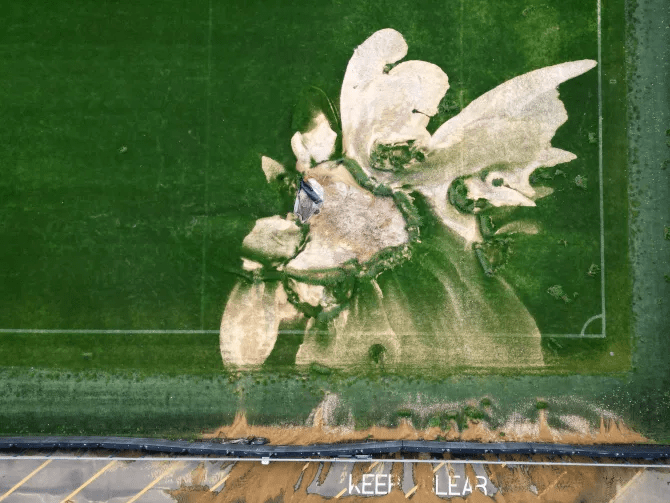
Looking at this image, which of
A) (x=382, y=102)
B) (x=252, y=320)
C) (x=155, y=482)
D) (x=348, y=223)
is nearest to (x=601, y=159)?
(x=382, y=102)

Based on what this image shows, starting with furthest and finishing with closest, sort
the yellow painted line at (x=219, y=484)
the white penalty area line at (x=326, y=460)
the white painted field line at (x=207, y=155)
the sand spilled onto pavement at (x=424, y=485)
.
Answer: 1. the white painted field line at (x=207, y=155)
2. the yellow painted line at (x=219, y=484)
3. the sand spilled onto pavement at (x=424, y=485)
4. the white penalty area line at (x=326, y=460)

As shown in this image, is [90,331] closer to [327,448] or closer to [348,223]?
[327,448]

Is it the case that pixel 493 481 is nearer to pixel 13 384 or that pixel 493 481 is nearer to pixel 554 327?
pixel 554 327

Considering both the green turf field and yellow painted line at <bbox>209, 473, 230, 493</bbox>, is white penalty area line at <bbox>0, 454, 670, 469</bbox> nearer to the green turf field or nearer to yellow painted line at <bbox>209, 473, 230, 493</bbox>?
yellow painted line at <bbox>209, 473, 230, 493</bbox>

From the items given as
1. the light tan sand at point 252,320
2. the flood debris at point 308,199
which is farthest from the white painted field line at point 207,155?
the flood debris at point 308,199

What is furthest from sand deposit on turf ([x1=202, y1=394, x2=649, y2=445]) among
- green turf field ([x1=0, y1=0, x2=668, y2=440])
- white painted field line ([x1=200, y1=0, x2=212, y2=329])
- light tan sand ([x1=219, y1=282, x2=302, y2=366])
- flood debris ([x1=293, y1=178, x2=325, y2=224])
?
flood debris ([x1=293, y1=178, x2=325, y2=224])

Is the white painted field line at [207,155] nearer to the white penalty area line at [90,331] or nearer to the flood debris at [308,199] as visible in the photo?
the white penalty area line at [90,331]
